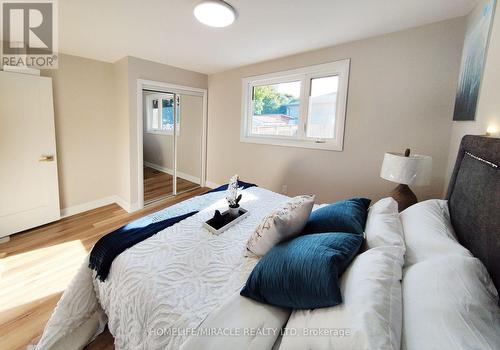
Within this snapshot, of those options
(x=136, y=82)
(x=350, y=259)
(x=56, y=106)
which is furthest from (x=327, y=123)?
(x=56, y=106)

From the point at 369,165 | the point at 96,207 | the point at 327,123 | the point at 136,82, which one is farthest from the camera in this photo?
the point at 96,207

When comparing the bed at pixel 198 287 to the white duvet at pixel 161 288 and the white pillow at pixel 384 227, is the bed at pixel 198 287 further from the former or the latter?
the white pillow at pixel 384 227

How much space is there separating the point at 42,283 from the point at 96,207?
1784 mm

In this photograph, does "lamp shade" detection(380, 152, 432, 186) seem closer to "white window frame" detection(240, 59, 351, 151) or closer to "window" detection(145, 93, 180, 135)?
"white window frame" detection(240, 59, 351, 151)

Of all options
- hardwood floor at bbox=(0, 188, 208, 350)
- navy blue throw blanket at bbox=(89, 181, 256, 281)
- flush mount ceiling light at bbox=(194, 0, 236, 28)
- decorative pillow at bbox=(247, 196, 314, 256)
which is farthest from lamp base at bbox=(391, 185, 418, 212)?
hardwood floor at bbox=(0, 188, 208, 350)

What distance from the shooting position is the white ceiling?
1.76 metres

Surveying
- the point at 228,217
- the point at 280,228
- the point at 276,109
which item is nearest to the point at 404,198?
the point at 280,228

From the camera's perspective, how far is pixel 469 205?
1.02 metres

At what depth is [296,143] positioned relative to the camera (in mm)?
3068

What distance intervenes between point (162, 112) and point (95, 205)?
1.85 meters

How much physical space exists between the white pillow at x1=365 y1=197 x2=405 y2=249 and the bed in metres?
0.18

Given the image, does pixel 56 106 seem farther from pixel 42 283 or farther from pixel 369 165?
pixel 369 165

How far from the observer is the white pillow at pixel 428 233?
0.92 metres

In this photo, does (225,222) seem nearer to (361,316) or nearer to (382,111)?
(361,316)
